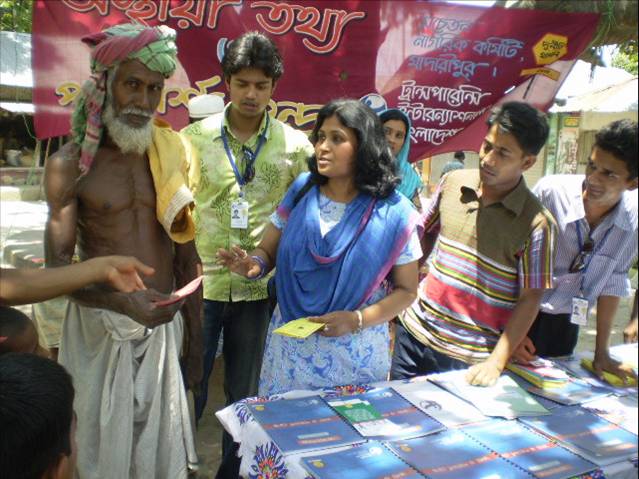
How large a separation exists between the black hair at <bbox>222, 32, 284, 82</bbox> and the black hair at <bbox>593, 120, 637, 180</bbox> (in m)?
1.65

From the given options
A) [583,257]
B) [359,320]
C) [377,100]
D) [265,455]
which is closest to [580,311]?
[583,257]

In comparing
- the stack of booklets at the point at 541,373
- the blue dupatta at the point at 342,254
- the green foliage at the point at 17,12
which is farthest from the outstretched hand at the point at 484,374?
the green foliage at the point at 17,12

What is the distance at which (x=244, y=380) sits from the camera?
2906 millimetres

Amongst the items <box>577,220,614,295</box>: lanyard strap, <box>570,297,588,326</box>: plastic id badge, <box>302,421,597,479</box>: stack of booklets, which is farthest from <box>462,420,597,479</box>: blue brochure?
<box>577,220,614,295</box>: lanyard strap

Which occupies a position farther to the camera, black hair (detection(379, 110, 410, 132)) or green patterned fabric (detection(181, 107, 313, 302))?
black hair (detection(379, 110, 410, 132))

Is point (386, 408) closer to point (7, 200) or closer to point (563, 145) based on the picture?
point (563, 145)

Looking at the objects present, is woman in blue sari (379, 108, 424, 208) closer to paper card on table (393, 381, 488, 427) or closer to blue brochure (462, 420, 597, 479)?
paper card on table (393, 381, 488, 427)

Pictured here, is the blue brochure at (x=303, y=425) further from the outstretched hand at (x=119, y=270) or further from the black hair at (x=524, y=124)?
the black hair at (x=524, y=124)

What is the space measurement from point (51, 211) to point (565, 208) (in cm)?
196

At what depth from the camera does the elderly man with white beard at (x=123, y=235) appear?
2.12 metres

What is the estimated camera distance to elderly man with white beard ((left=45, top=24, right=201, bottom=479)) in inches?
83.4

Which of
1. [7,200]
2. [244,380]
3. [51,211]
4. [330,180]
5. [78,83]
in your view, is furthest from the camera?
[7,200]

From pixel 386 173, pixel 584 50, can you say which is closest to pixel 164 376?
pixel 386 173

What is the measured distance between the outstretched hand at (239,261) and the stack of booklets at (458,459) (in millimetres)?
861
